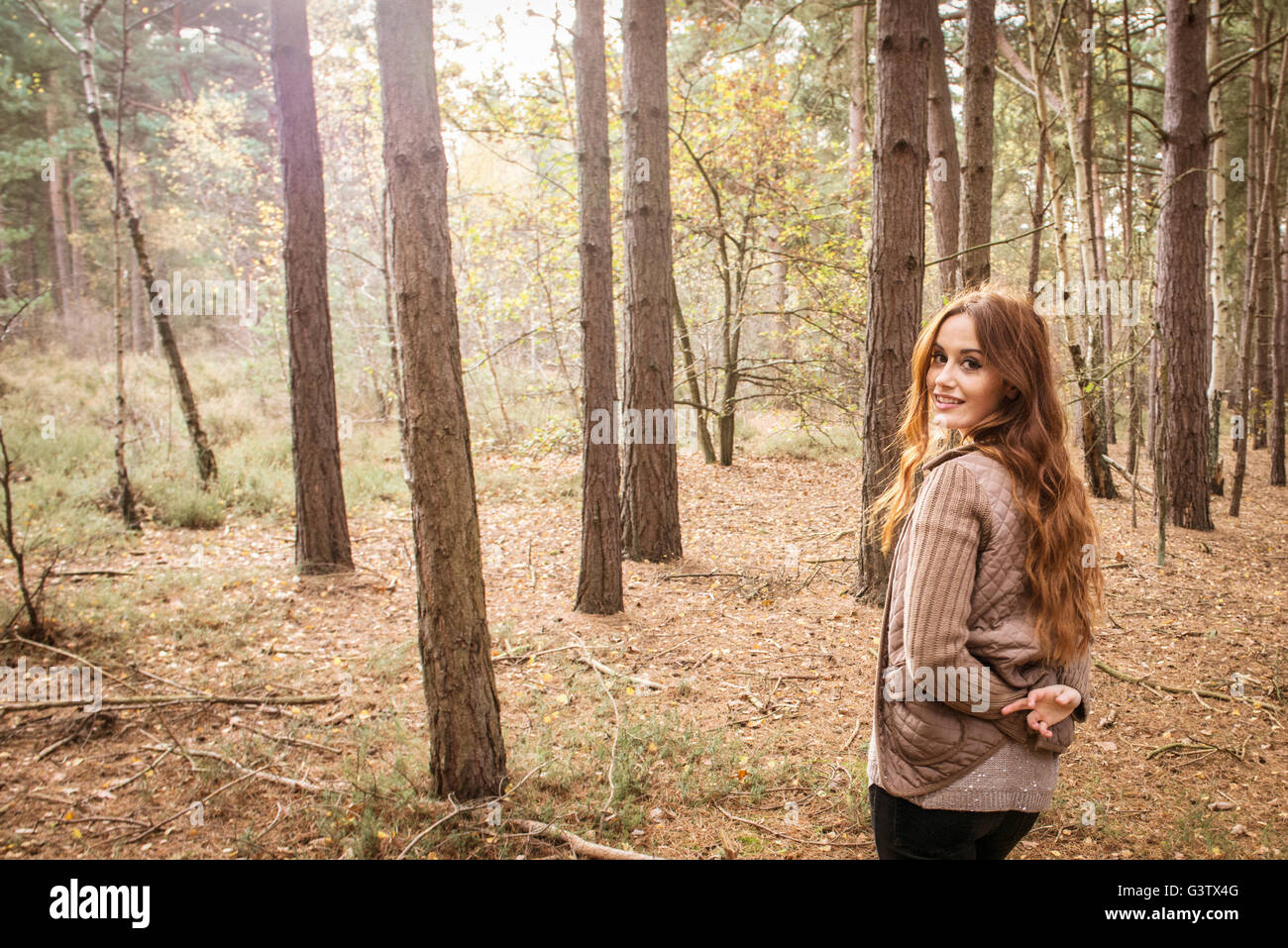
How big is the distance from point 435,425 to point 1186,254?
10.2m

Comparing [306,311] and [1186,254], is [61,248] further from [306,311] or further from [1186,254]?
[1186,254]

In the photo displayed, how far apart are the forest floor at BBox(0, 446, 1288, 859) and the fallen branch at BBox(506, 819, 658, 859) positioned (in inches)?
1.6

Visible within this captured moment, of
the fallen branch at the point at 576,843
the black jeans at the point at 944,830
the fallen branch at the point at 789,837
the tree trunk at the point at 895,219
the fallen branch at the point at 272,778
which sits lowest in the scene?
the fallen branch at the point at 789,837

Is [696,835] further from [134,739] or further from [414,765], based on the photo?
[134,739]

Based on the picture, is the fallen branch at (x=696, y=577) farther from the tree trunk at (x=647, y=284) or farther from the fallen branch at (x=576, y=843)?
the fallen branch at (x=576, y=843)

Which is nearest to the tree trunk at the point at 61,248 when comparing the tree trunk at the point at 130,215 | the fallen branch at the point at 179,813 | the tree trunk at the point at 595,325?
the tree trunk at the point at 130,215

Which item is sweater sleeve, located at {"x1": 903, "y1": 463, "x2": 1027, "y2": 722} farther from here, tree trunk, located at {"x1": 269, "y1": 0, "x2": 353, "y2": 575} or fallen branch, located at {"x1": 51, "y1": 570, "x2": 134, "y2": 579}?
fallen branch, located at {"x1": 51, "y1": 570, "x2": 134, "y2": 579}

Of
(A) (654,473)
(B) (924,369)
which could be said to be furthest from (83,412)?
(B) (924,369)

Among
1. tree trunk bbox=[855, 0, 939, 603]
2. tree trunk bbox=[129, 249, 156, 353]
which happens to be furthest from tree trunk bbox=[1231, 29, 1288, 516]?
tree trunk bbox=[129, 249, 156, 353]

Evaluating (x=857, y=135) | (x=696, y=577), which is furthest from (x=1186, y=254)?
(x=857, y=135)

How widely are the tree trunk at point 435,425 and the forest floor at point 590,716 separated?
0.41 m

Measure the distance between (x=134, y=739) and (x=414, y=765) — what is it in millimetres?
1932

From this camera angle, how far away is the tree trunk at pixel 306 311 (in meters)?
7.73
